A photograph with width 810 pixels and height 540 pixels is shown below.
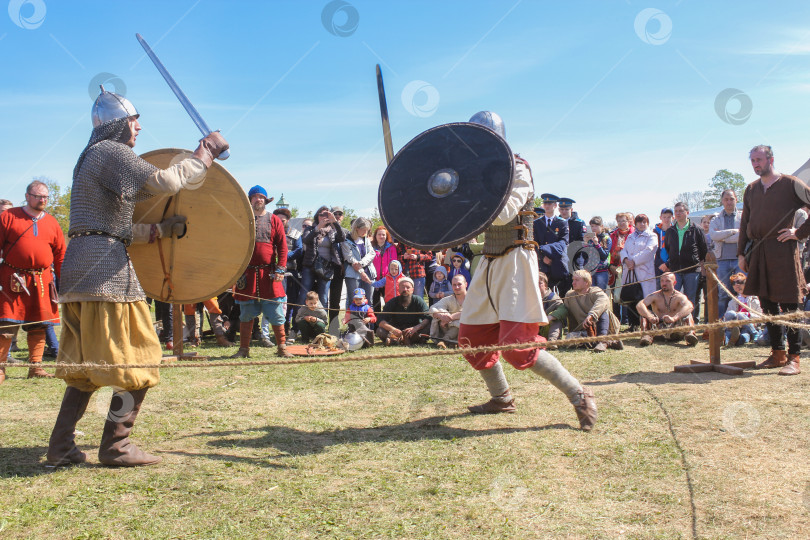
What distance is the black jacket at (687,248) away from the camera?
8.29m

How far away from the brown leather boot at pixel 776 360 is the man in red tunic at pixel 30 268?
20.0ft

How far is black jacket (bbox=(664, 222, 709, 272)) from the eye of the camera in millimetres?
8289

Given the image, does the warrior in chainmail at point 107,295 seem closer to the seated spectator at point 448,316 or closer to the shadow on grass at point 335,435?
the shadow on grass at point 335,435

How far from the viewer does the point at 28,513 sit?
8.60 feet

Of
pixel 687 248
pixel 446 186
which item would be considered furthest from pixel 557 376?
pixel 687 248

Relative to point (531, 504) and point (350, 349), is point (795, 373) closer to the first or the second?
point (531, 504)

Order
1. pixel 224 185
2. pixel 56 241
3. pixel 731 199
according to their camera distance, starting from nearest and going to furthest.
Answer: pixel 224 185 < pixel 56 241 < pixel 731 199

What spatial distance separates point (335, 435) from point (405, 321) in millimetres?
4455

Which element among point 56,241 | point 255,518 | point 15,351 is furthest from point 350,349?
point 255,518

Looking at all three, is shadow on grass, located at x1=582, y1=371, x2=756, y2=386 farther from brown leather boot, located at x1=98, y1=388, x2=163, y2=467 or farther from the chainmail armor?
the chainmail armor

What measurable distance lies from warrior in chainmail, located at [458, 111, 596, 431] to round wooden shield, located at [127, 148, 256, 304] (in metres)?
1.34

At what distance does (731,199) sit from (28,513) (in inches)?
332

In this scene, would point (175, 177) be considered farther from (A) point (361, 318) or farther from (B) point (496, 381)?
(A) point (361, 318)

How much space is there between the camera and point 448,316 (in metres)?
7.61
